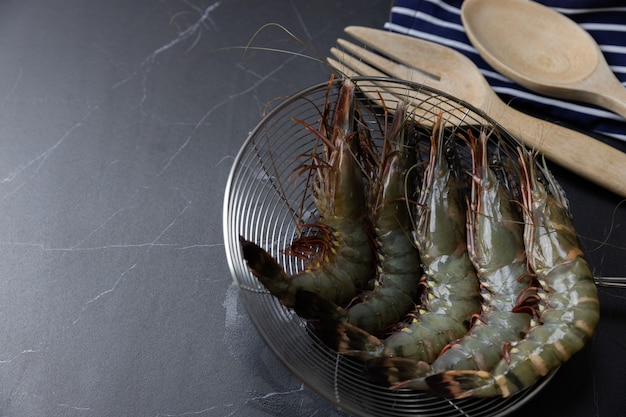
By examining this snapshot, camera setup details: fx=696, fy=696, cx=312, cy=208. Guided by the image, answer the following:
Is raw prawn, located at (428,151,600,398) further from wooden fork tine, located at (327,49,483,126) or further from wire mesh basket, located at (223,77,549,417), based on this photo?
wooden fork tine, located at (327,49,483,126)

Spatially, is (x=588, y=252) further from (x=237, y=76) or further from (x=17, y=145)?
(x=17, y=145)

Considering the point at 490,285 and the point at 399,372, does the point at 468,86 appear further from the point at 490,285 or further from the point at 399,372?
the point at 399,372

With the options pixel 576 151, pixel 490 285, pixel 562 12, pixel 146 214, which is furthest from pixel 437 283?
pixel 562 12

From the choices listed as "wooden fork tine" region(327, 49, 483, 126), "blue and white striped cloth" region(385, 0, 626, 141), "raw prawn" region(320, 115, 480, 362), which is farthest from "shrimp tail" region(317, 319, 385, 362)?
"blue and white striped cloth" region(385, 0, 626, 141)

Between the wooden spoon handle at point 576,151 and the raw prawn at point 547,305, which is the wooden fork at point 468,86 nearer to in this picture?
the wooden spoon handle at point 576,151

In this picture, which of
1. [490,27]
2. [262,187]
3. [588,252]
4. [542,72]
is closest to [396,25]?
[490,27]

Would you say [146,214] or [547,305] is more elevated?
[146,214]

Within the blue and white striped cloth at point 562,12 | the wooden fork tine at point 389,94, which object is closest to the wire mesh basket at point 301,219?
the wooden fork tine at point 389,94
